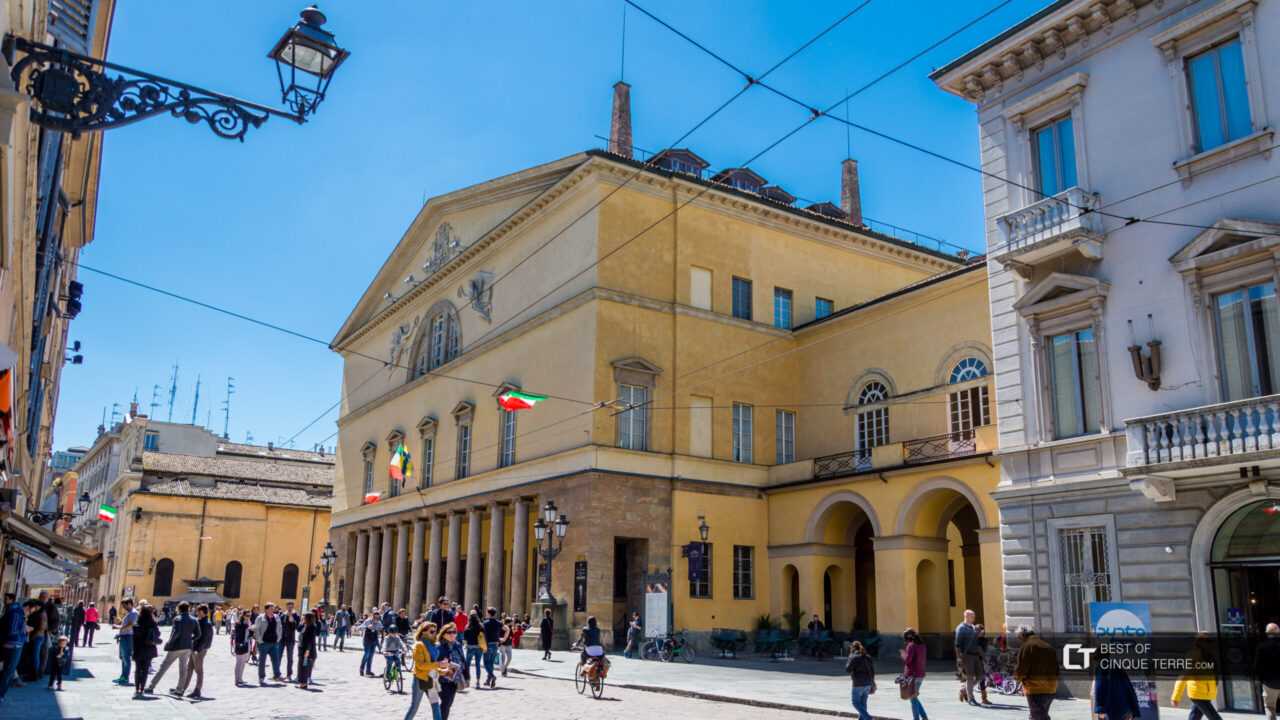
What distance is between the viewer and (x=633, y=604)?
108 ft

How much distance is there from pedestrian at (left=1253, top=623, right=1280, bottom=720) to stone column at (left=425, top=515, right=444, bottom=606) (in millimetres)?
33095

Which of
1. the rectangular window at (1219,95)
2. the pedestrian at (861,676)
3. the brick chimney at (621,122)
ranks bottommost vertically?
the pedestrian at (861,676)

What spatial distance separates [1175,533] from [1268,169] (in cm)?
599

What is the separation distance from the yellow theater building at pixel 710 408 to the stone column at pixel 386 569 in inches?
201

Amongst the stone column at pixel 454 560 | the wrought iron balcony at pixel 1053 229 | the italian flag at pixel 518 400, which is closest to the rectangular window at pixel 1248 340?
the wrought iron balcony at pixel 1053 229

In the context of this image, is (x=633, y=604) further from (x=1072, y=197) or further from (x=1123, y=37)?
(x=1123, y=37)

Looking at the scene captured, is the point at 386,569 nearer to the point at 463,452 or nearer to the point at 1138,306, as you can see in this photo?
the point at 463,452

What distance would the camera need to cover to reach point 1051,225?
19.1m

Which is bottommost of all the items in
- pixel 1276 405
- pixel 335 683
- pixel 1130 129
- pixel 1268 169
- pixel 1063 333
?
pixel 335 683

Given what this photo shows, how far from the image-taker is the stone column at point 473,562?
126 ft

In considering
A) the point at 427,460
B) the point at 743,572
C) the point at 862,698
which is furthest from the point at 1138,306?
the point at 427,460

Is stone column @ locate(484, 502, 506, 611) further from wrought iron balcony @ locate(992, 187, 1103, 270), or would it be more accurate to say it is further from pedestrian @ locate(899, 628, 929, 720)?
pedestrian @ locate(899, 628, 929, 720)

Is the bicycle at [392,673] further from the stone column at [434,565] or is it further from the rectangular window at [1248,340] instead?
the stone column at [434,565]

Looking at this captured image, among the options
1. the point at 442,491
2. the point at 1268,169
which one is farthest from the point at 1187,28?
the point at 442,491
